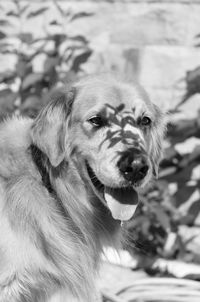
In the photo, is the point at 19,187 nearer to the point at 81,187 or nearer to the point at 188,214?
the point at 81,187

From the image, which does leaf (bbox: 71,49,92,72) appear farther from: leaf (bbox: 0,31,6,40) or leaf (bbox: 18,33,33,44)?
leaf (bbox: 0,31,6,40)

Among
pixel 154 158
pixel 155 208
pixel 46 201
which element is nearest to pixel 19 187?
pixel 46 201

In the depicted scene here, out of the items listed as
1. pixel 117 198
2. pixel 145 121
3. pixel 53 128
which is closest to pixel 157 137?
pixel 145 121

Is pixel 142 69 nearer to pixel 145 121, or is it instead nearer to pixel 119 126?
pixel 145 121

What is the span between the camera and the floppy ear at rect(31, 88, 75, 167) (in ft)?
11.4

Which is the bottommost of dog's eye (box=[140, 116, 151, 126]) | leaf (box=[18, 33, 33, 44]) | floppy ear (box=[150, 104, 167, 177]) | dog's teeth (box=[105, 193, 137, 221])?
leaf (box=[18, 33, 33, 44])

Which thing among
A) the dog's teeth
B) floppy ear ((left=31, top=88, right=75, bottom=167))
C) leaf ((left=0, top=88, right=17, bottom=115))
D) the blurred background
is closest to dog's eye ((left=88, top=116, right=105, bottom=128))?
floppy ear ((left=31, top=88, right=75, bottom=167))

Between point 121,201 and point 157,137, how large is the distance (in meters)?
0.63

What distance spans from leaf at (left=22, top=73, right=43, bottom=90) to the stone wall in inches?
17.2

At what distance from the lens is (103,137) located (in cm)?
355

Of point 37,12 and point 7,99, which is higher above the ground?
point 37,12

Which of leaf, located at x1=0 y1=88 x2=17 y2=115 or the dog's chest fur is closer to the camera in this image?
the dog's chest fur

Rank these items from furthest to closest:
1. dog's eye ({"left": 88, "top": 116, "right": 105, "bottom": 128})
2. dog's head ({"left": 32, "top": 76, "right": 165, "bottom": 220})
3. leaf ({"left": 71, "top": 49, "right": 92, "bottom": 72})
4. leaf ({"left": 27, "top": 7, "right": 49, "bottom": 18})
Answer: leaf ({"left": 27, "top": 7, "right": 49, "bottom": 18})
leaf ({"left": 71, "top": 49, "right": 92, "bottom": 72})
dog's eye ({"left": 88, "top": 116, "right": 105, "bottom": 128})
dog's head ({"left": 32, "top": 76, "right": 165, "bottom": 220})

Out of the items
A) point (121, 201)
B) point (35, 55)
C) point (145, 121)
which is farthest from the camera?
point (35, 55)
